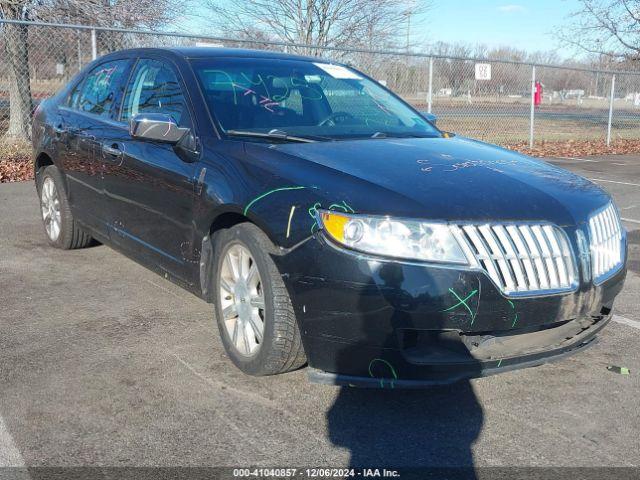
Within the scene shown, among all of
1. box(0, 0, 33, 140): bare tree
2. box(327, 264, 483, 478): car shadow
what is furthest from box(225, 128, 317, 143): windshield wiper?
box(0, 0, 33, 140): bare tree

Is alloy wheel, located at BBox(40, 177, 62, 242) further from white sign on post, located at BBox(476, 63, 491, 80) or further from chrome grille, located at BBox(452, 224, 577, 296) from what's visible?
white sign on post, located at BBox(476, 63, 491, 80)

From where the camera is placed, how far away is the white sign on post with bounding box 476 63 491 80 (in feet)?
49.1

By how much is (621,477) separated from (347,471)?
1.06 metres

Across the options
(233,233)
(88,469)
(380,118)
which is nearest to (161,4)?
(380,118)

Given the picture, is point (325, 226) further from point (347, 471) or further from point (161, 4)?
point (161, 4)

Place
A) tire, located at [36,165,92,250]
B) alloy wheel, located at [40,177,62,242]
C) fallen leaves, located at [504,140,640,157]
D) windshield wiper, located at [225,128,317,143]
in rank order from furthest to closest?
1. fallen leaves, located at [504,140,640,157]
2. alloy wheel, located at [40,177,62,242]
3. tire, located at [36,165,92,250]
4. windshield wiper, located at [225,128,317,143]

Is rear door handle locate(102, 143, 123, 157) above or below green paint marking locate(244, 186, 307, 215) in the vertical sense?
above

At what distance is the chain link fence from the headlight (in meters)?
8.16

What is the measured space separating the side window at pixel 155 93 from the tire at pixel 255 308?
3.03ft

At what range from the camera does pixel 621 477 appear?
275 centimetres

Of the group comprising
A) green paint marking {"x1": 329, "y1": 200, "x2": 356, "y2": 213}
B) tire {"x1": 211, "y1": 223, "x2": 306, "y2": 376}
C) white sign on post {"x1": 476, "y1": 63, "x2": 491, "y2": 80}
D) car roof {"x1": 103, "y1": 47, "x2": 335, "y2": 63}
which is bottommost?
tire {"x1": 211, "y1": 223, "x2": 306, "y2": 376}

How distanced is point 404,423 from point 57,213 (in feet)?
13.2

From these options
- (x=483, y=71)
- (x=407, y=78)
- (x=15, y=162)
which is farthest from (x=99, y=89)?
(x=483, y=71)

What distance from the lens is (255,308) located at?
136 inches
